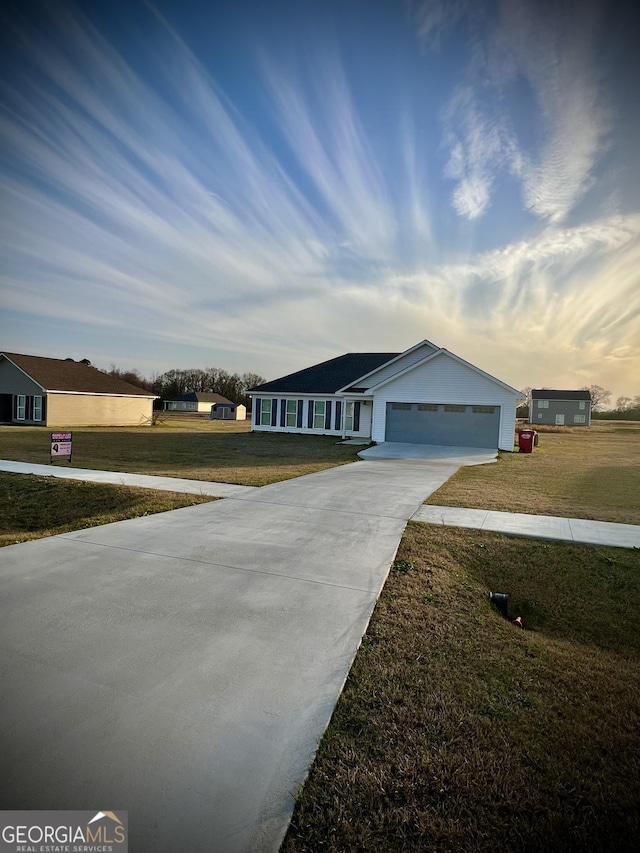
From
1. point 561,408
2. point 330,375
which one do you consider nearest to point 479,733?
point 330,375

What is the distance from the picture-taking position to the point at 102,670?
329 cm

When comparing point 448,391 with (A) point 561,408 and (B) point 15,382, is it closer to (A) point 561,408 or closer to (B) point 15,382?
(B) point 15,382

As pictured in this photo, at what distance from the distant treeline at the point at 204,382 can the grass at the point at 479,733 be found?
78.6 meters

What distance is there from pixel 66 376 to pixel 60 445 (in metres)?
21.9

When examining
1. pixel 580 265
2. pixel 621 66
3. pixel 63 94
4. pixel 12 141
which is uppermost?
pixel 63 94

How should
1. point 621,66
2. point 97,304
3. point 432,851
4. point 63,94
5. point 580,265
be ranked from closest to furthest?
point 432,851 < point 621,66 < point 63,94 < point 580,265 < point 97,304

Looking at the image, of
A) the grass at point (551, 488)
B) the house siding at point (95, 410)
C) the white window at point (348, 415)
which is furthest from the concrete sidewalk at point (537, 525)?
the house siding at point (95, 410)

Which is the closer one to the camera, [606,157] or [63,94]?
[606,157]

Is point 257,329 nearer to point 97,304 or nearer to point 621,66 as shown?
point 97,304

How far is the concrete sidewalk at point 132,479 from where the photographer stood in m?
9.97

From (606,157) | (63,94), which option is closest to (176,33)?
(63,94)

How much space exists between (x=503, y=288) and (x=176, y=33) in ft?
41.3

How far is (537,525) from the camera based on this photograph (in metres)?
7.70

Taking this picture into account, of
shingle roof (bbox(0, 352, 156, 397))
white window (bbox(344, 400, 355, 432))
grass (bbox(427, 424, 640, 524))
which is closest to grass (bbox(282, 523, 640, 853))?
grass (bbox(427, 424, 640, 524))
